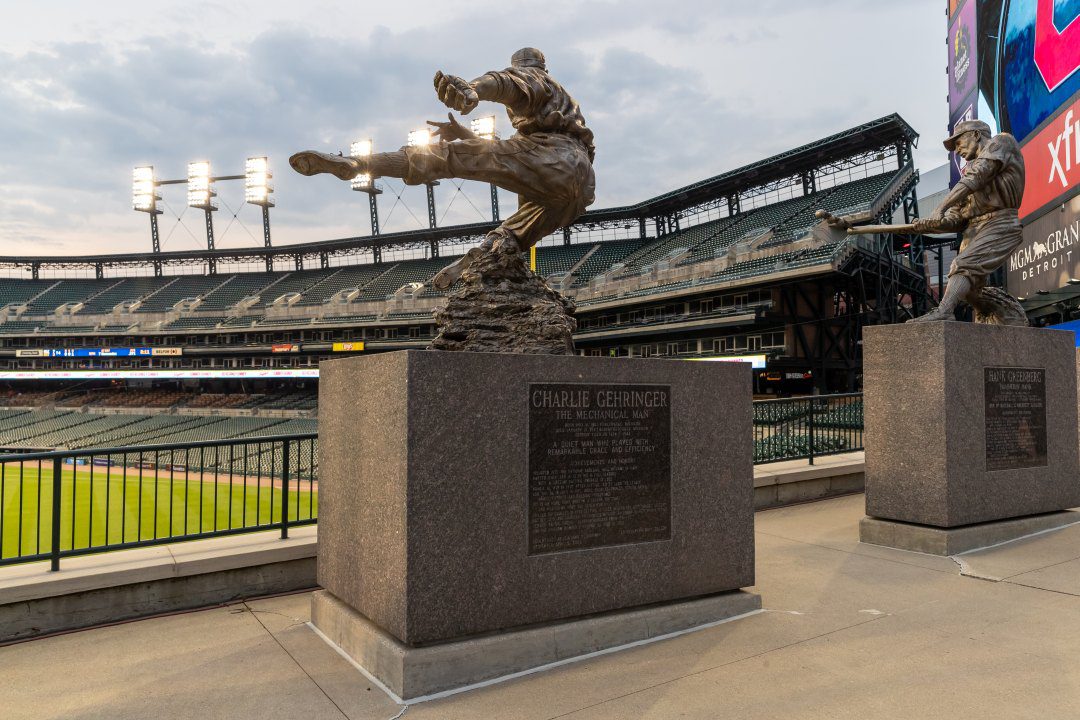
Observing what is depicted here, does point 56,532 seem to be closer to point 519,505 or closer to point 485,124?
point 519,505

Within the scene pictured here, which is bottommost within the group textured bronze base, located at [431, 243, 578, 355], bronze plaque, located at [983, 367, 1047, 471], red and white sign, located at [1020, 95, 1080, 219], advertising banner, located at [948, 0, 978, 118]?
bronze plaque, located at [983, 367, 1047, 471]

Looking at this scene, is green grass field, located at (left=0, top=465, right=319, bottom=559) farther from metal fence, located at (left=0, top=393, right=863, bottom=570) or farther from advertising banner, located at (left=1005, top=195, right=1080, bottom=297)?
advertising banner, located at (left=1005, top=195, right=1080, bottom=297)

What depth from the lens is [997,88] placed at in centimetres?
2091

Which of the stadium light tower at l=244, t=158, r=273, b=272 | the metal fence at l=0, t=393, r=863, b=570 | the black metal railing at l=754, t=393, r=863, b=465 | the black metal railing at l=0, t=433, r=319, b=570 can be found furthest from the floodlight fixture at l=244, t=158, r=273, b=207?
the black metal railing at l=754, t=393, r=863, b=465

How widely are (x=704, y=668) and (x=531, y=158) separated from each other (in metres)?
3.59

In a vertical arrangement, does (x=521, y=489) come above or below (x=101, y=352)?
below

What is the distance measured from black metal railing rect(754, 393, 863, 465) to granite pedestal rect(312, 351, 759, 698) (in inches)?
226

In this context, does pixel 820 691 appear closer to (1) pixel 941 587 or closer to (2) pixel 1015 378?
(1) pixel 941 587

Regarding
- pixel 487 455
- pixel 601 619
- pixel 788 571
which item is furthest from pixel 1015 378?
pixel 487 455

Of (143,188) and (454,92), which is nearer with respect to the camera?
(454,92)

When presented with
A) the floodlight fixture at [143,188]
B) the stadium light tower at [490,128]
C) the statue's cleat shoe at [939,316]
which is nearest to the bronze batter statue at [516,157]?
the statue's cleat shoe at [939,316]

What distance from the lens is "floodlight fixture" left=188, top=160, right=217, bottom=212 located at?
58.3m

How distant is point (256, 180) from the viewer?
56688 mm

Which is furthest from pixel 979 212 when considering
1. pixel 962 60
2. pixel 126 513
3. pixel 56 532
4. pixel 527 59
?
pixel 962 60
